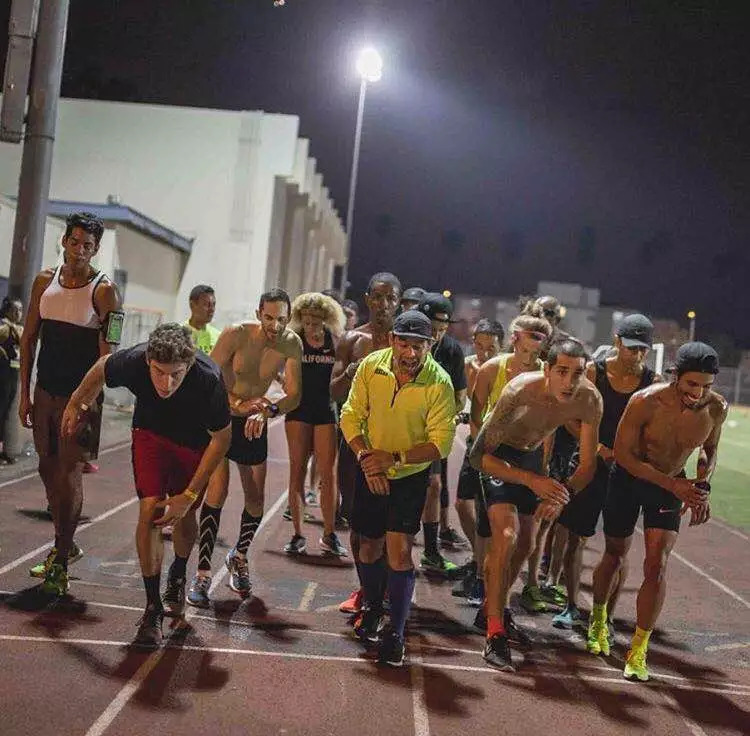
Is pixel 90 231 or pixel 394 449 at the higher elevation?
pixel 90 231

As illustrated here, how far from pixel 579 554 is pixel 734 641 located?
1.14 m

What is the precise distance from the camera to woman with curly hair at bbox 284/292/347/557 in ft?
23.8

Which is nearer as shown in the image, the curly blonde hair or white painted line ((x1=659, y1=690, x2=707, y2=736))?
white painted line ((x1=659, y1=690, x2=707, y2=736))

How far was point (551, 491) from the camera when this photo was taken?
17.0ft

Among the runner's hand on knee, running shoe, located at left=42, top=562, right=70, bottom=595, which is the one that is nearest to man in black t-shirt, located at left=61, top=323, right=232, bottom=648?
running shoe, located at left=42, top=562, right=70, bottom=595

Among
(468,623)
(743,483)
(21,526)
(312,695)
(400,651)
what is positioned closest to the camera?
(312,695)

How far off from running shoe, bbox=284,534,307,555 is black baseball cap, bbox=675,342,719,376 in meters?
3.50

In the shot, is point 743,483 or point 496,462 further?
point 743,483

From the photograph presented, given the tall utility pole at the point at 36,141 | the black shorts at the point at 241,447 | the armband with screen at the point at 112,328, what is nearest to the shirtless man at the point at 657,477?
the black shorts at the point at 241,447

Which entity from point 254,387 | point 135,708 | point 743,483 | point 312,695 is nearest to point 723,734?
point 312,695

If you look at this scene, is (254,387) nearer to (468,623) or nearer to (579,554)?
(468,623)

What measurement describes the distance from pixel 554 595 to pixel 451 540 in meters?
1.69

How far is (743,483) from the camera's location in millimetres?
16234

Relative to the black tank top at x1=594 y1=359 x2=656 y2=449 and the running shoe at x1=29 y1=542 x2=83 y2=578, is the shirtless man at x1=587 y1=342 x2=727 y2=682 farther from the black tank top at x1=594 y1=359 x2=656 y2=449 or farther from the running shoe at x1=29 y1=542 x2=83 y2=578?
the running shoe at x1=29 y1=542 x2=83 y2=578
